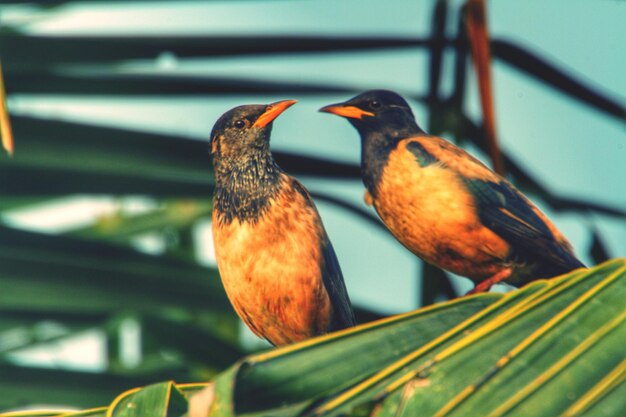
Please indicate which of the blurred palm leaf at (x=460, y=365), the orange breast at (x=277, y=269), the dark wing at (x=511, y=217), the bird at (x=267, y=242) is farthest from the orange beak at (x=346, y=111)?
the blurred palm leaf at (x=460, y=365)

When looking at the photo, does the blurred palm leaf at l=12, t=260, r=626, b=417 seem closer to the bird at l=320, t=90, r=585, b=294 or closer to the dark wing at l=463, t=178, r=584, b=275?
the bird at l=320, t=90, r=585, b=294

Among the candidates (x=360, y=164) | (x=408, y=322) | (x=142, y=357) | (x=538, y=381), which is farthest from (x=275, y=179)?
(x=538, y=381)

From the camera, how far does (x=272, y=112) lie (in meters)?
3.53

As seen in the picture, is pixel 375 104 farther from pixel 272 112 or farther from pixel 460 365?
pixel 460 365

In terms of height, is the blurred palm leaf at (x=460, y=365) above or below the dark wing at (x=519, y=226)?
above

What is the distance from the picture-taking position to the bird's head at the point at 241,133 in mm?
3604

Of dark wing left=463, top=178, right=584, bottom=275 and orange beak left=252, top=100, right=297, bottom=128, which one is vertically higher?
orange beak left=252, top=100, right=297, bottom=128

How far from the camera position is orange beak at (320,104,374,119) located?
341cm

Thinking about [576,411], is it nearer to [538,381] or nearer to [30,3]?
[538,381]

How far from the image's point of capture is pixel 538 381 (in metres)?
1.71

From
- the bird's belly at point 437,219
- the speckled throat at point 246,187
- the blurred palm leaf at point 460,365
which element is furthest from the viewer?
the speckled throat at point 246,187

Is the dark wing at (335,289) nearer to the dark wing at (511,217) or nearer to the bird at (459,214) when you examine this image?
the bird at (459,214)

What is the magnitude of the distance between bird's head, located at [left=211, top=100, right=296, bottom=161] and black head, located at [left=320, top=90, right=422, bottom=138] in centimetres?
29

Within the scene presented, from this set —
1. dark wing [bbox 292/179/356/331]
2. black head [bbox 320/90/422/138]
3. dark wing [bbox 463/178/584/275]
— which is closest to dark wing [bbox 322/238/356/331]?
dark wing [bbox 292/179/356/331]
